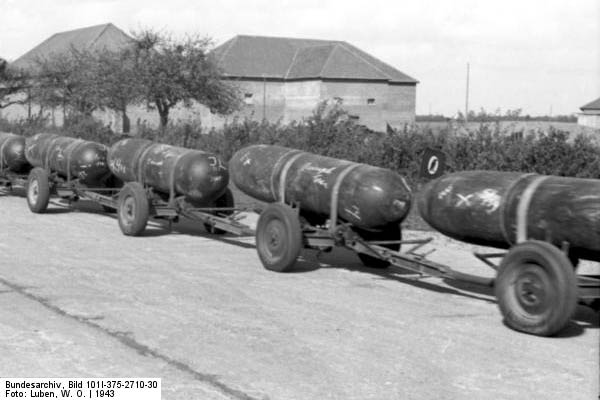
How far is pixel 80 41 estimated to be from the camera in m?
80.8

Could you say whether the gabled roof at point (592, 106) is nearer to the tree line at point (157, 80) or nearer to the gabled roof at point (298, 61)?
the gabled roof at point (298, 61)

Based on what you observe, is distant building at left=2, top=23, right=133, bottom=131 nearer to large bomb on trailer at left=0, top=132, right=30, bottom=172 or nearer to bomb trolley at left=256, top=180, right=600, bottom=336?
large bomb on trailer at left=0, top=132, right=30, bottom=172

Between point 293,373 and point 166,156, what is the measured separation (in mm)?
8751

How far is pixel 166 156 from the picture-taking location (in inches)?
602

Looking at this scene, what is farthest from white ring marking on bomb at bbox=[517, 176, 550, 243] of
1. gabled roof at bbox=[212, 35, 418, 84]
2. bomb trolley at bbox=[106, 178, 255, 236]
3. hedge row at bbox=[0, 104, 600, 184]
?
gabled roof at bbox=[212, 35, 418, 84]

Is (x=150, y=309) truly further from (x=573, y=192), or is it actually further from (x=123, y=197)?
(x=123, y=197)

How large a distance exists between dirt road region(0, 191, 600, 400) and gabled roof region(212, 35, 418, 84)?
56.8 meters

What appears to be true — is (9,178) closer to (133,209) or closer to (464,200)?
Answer: (133,209)

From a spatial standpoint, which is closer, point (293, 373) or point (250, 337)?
point (293, 373)

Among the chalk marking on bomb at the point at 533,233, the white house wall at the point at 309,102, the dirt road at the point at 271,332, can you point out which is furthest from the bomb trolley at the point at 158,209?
the white house wall at the point at 309,102

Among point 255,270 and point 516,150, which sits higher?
point 516,150

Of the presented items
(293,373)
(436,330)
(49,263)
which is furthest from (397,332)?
(49,263)

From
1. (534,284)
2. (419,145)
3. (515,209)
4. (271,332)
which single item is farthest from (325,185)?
(419,145)

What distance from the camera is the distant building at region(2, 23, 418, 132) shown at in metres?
68.4
